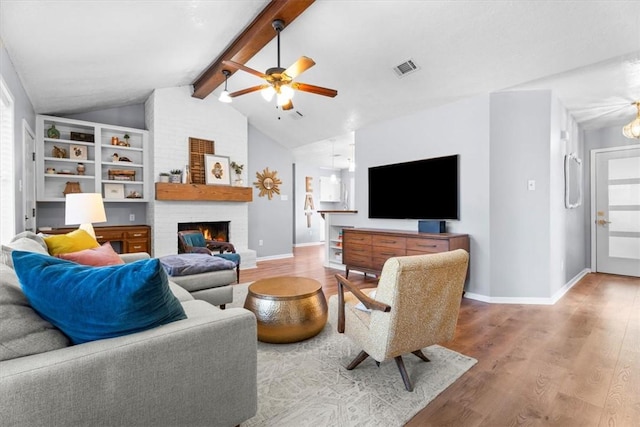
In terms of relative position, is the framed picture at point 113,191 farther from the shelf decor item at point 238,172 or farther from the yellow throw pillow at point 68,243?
the yellow throw pillow at point 68,243

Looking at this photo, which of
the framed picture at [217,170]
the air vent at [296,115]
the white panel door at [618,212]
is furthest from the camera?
the framed picture at [217,170]

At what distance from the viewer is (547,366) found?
2227mm

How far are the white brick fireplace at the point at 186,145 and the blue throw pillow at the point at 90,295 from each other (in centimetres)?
421

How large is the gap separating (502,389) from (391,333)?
Answer: 0.84 m

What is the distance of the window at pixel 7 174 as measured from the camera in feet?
9.18

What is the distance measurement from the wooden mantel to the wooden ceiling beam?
1.73 metres

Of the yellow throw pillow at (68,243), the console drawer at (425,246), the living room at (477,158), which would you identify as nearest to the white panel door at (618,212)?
the living room at (477,158)

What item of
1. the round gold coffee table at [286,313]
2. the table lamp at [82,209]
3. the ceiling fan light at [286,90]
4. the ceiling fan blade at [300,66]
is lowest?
the round gold coffee table at [286,313]

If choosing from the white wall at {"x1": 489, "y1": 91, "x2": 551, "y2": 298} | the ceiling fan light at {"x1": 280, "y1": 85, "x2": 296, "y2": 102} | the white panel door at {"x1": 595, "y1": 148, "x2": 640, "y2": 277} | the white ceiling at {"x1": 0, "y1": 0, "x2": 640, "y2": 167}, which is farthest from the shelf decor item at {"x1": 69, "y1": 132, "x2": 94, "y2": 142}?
the white panel door at {"x1": 595, "y1": 148, "x2": 640, "y2": 277}

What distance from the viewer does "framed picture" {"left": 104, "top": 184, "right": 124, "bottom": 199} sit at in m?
4.98

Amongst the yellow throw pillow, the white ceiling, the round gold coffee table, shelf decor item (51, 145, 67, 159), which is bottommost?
the round gold coffee table

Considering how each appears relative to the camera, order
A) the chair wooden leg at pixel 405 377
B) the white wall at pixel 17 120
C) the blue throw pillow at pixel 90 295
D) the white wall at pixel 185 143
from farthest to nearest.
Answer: the white wall at pixel 185 143 → the white wall at pixel 17 120 → the chair wooden leg at pixel 405 377 → the blue throw pillow at pixel 90 295

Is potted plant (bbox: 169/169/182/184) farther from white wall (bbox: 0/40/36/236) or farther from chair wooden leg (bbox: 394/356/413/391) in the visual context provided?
chair wooden leg (bbox: 394/356/413/391)

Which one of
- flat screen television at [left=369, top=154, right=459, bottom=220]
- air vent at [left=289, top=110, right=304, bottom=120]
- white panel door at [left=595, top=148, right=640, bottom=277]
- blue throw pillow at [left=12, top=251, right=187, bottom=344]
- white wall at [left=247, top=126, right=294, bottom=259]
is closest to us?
blue throw pillow at [left=12, top=251, right=187, bottom=344]
